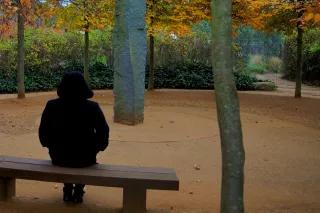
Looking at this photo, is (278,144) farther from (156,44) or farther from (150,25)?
(156,44)

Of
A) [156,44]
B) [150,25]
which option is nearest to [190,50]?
[156,44]

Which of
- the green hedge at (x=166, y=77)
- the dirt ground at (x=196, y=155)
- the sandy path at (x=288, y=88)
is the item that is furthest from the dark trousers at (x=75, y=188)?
the green hedge at (x=166, y=77)

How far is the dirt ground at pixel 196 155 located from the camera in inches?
233

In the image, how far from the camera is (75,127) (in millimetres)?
5336

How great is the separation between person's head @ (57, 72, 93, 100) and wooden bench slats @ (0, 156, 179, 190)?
746 millimetres

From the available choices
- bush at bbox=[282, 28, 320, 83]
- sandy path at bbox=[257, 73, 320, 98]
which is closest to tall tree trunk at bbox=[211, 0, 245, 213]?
Result: sandy path at bbox=[257, 73, 320, 98]

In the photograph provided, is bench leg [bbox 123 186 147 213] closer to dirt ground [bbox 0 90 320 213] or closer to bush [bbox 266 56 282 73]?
dirt ground [bbox 0 90 320 213]

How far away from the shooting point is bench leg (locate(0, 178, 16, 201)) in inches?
216

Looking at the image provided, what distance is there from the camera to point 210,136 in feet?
34.8

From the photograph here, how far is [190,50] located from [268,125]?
1231 centimetres

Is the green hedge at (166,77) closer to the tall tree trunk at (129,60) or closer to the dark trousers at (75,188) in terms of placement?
the tall tree trunk at (129,60)

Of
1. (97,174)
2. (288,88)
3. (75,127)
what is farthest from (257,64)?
(97,174)

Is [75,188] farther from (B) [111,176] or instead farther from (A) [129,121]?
(A) [129,121]

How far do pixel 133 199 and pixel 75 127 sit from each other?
96cm
